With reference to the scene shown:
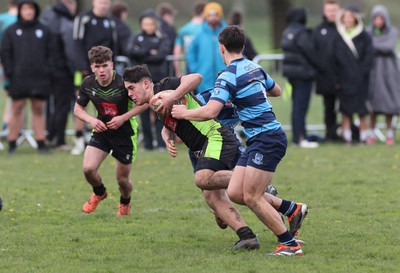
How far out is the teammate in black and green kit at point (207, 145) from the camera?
26.2ft

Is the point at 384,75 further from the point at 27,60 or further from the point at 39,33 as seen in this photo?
the point at 27,60

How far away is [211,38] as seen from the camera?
16.7 m

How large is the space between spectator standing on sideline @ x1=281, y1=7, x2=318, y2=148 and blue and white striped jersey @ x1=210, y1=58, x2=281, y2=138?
9.43 meters

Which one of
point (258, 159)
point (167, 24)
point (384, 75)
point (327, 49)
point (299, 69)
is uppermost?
point (258, 159)

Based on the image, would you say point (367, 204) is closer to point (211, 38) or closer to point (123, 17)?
point (211, 38)

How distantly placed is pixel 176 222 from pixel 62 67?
306 inches

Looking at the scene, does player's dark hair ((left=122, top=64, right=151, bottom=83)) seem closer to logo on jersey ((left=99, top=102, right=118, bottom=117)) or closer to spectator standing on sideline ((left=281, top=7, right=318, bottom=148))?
logo on jersey ((left=99, top=102, right=118, bottom=117))

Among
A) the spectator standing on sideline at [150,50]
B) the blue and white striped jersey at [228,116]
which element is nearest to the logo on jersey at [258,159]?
the blue and white striped jersey at [228,116]

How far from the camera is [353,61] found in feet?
56.7

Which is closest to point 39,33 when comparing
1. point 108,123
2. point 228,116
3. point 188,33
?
point 188,33

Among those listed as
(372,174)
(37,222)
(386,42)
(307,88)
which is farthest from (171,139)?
(386,42)

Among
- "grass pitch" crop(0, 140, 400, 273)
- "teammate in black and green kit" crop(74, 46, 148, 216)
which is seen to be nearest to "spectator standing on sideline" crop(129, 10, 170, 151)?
"grass pitch" crop(0, 140, 400, 273)

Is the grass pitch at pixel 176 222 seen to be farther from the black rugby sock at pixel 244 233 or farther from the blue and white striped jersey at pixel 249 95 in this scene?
the blue and white striped jersey at pixel 249 95

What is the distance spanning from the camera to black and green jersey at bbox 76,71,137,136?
9.74 metres
